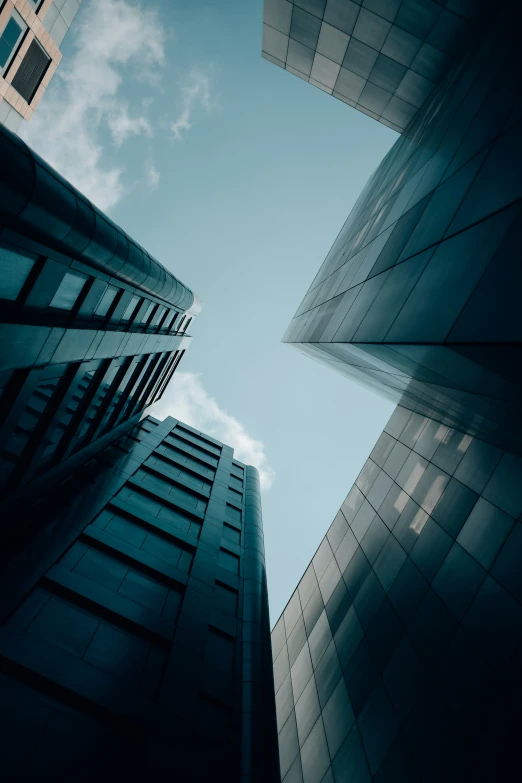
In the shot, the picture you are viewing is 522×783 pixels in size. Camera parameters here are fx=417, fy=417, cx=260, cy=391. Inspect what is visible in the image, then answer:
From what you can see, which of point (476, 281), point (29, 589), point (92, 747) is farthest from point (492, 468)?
point (29, 589)

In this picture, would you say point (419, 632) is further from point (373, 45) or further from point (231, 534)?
point (373, 45)

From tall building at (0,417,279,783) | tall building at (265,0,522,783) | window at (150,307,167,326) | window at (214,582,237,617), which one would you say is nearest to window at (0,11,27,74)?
tall building at (265,0,522,783)

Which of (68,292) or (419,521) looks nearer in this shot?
(68,292)

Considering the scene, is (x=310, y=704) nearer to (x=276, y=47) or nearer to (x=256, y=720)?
(x=256, y=720)

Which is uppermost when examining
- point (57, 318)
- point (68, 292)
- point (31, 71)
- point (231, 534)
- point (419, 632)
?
point (31, 71)

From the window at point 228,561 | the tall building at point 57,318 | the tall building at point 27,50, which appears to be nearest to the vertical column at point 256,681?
the window at point 228,561

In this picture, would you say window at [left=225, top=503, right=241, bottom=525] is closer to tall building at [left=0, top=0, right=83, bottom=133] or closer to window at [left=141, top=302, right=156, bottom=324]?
window at [left=141, top=302, right=156, bottom=324]

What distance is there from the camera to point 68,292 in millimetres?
13312

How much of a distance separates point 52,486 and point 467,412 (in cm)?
1639

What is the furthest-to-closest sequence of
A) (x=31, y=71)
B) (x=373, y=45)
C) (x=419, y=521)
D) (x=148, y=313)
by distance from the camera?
(x=31, y=71) → (x=148, y=313) → (x=373, y=45) → (x=419, y=521)

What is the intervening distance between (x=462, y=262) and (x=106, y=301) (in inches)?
557

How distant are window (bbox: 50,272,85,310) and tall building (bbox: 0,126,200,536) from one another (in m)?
0.04

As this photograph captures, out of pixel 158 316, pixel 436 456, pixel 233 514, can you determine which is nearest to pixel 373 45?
pixel 436 456

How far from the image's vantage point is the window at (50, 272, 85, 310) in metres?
12.6
